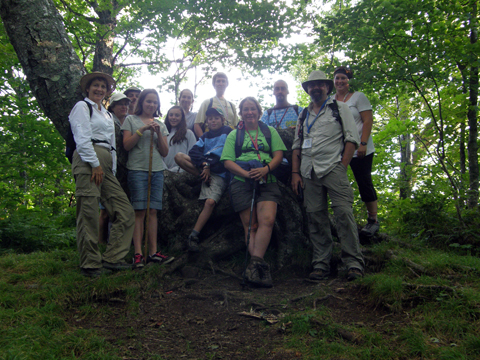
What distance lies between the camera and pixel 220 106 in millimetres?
6625

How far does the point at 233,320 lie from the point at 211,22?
1048cm

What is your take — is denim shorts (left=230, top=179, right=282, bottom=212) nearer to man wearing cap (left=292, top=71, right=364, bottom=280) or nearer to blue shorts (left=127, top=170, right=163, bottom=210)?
man wearing cap (left=292, top=71, right=364, bottom=280)

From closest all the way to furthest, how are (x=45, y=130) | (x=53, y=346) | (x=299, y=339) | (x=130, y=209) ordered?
(x=53, y=346) < (x=299, y=339) < (x=130, y=209) < (x=45, y=130)

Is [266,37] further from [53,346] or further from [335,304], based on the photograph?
[53,346]

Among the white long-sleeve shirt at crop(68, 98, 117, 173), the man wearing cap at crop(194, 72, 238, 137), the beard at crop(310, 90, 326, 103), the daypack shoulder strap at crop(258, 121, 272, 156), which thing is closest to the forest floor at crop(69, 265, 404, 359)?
the white long-sleeve shirt at crop(68, 98, 117, 173)

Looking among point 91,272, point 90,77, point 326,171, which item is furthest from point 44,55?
point 326,171

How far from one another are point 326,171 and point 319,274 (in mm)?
1415

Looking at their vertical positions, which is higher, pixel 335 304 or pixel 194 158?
pixel 194 158

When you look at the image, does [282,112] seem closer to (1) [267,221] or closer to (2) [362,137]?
(2) [362,137]

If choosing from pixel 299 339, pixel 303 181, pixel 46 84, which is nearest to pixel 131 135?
pixel 46 84

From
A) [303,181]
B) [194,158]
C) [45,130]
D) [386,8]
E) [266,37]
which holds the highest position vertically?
[266,37]

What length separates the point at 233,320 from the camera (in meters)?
3.46

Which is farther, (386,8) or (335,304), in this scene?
(386,8)

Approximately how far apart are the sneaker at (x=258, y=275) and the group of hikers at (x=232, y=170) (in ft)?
0.04
